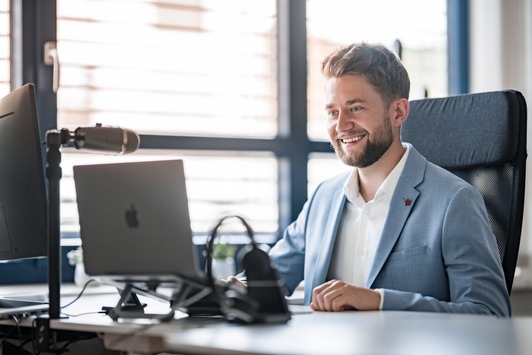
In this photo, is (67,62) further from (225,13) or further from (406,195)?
(406,195)

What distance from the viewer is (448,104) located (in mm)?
2406

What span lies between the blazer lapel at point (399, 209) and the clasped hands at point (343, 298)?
0.27 metres

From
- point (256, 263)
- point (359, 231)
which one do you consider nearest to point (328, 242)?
point (359, 231)

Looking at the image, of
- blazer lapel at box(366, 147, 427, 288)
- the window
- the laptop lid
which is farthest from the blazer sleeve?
the window

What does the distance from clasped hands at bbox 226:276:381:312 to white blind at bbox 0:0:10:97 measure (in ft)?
5.75

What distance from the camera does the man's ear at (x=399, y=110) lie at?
91.7 inches

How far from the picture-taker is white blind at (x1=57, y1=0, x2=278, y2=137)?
3.14 metres

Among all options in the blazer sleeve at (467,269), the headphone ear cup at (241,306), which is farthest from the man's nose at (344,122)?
the headphone ear cup at (241,306)

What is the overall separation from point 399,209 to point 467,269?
0.27 metres

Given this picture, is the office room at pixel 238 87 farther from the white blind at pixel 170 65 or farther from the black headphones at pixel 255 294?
the black headphones at pixel 255 294

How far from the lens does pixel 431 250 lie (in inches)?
80.4

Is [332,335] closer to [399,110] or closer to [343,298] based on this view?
[343,298]

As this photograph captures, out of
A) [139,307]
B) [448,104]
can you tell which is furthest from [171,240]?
[448,104]

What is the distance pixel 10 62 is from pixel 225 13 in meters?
0.90
